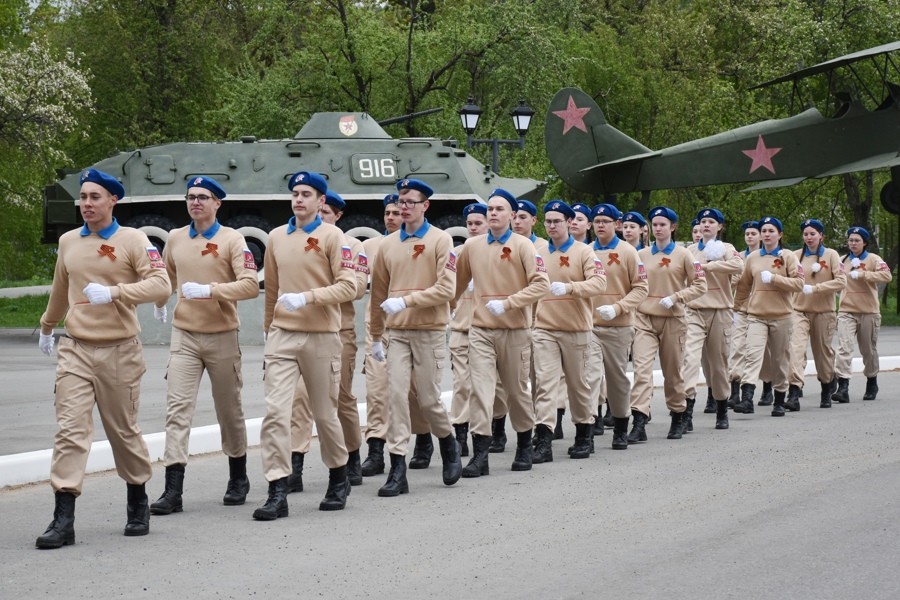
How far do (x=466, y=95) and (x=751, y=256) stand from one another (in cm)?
2263

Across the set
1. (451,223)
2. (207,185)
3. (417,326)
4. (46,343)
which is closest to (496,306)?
(417,326)

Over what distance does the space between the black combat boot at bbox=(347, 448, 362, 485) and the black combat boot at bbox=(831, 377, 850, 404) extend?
720 cm

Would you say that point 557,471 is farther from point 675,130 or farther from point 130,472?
point 675,130

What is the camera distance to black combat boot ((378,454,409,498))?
8727 mm

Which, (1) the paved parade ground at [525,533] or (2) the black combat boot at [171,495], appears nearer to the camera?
(1) the paved parade ground at [525,533]

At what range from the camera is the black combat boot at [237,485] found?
841cm

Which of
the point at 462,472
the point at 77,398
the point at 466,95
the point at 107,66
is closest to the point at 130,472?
the point at 77,398

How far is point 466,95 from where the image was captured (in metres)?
35.9

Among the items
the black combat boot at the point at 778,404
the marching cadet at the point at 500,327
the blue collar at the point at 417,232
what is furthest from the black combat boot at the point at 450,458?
the black combat boot at the point at 778,404

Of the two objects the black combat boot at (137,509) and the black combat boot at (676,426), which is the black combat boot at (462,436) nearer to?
the black combat boot at (676,426)

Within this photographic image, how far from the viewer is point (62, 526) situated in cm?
707

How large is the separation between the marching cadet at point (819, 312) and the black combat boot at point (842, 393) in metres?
0.07

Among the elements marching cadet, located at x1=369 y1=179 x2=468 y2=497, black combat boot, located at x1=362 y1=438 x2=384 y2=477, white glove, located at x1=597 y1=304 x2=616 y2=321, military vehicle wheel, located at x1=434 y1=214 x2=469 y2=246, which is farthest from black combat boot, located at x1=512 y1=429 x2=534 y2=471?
military vehicle wheel, located at x1=434 y1=214 x2=469 y2=246

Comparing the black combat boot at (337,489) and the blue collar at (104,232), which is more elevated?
the blue collar at (104,232)
